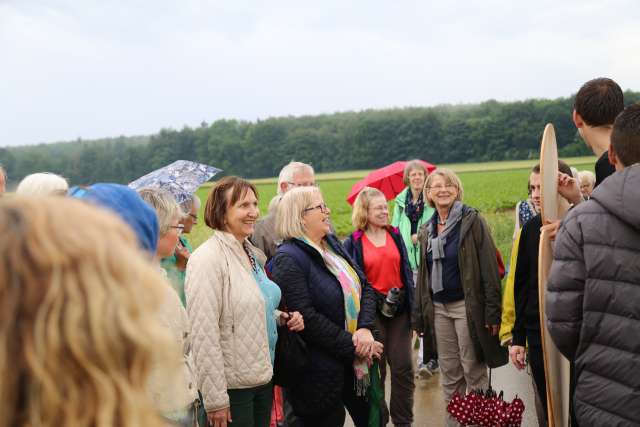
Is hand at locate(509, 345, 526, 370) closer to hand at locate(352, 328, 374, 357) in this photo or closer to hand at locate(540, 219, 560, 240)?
hand at locate(352, 328, 374, 357)

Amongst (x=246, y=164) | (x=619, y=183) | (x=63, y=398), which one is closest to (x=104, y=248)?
(x=63, y=398)

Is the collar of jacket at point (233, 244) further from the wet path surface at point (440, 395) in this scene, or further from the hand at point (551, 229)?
the wet path surface at point (440, 395)

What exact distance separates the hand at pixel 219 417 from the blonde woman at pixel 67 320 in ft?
9.42

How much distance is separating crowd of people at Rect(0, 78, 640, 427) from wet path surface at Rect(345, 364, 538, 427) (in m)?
0.61

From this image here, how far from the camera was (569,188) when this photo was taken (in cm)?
398

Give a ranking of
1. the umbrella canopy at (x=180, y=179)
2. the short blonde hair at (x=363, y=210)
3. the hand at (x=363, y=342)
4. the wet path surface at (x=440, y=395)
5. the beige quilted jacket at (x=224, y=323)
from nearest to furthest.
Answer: the beige quilted jacket at (x=224, y=323)
the umbrella canopy at (x=180, y=179)
the hand at (x=363, y=342)
the short blonde hair at (x=363, y=210)
the wet path surface at (x=440, y=395)

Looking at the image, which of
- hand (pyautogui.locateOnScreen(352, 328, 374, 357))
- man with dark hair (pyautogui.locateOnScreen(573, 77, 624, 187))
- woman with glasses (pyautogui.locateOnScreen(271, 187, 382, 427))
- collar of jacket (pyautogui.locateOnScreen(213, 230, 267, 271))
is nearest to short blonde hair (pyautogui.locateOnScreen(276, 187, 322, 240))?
woman with glasses (pyautogui.locateOnScreen(271, 187, 382, 427))

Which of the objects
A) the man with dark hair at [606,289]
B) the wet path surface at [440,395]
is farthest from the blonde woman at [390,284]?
the man with dark hair at [606,289]

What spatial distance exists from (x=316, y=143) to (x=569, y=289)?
22656mm

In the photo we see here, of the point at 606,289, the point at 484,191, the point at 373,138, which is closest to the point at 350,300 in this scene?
the point at 606,289

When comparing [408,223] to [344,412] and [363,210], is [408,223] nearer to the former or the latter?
[363,210]

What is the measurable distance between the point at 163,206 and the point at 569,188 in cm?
227

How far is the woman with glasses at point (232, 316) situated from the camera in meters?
3.83

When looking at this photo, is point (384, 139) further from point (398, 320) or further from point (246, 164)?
point (398, 320)
